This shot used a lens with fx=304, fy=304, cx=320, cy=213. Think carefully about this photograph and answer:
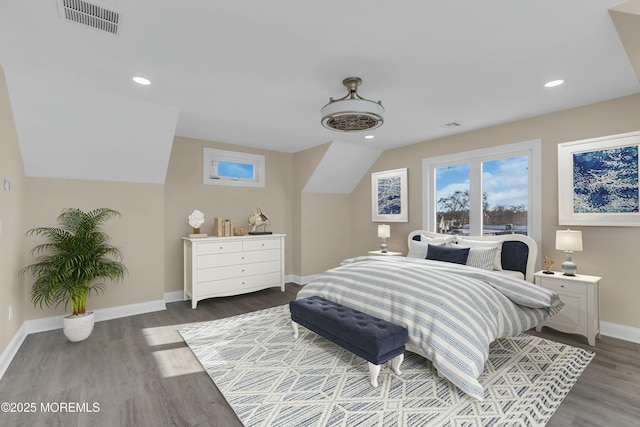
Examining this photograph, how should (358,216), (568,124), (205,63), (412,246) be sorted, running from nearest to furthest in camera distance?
(205,63), (568,124), (412,246), (358,216)

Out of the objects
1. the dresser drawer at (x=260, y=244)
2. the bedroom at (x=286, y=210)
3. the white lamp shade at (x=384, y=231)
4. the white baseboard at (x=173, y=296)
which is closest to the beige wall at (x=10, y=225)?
the bedroom at (x=286, y=210)

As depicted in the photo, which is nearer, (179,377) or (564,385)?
(564,385)

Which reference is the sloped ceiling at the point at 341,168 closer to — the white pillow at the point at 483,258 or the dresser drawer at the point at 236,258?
the dresser drawer at the point at 236,258

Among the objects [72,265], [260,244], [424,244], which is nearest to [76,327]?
[72,265]

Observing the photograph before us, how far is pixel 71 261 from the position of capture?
309 centimetres

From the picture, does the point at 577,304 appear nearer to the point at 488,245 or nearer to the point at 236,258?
the point at 488,245

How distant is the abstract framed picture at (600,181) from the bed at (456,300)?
2.02ft

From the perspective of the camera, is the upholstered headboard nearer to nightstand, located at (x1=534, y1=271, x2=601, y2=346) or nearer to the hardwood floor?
nightstand, located at (x1=534, y1=271, x2=601, y2=346)

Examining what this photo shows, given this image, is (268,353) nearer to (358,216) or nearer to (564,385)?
(564,385)

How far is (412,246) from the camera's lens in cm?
448

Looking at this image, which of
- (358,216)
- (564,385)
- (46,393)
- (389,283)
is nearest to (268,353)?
(389,283)

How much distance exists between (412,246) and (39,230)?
4613 mm

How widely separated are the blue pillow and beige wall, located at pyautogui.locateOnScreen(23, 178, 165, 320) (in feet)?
12.0

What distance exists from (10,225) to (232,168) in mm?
2857
